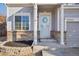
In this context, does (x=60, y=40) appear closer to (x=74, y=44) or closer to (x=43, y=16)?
(x=74, y=44)

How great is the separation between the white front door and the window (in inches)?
31.7

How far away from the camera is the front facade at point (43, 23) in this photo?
30.2ft

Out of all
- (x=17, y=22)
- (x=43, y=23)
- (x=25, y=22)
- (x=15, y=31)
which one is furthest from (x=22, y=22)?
(x=43, y=23)

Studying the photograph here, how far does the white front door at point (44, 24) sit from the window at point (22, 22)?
0.80 meters

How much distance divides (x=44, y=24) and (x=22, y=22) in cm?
126

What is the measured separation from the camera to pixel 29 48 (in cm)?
697

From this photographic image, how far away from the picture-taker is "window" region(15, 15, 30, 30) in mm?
9756

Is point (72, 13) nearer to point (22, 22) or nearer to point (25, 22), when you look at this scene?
point (25, 22)

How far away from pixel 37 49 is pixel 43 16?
11.4ft

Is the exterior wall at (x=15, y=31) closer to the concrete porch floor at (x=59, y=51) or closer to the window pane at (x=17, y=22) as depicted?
the window pane at (x=17, y=22)

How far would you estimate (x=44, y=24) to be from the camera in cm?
1022

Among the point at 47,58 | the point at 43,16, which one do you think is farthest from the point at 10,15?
the point at 47,58

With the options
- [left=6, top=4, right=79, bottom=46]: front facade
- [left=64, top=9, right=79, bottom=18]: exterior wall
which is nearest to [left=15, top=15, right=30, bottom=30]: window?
[left=6, top=4, right=79, bottom=46]: front facade

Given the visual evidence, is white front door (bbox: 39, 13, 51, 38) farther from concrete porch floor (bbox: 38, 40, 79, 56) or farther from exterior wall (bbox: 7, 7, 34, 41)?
concrete porch floor (bbox: 38, 40, 79, 56)
